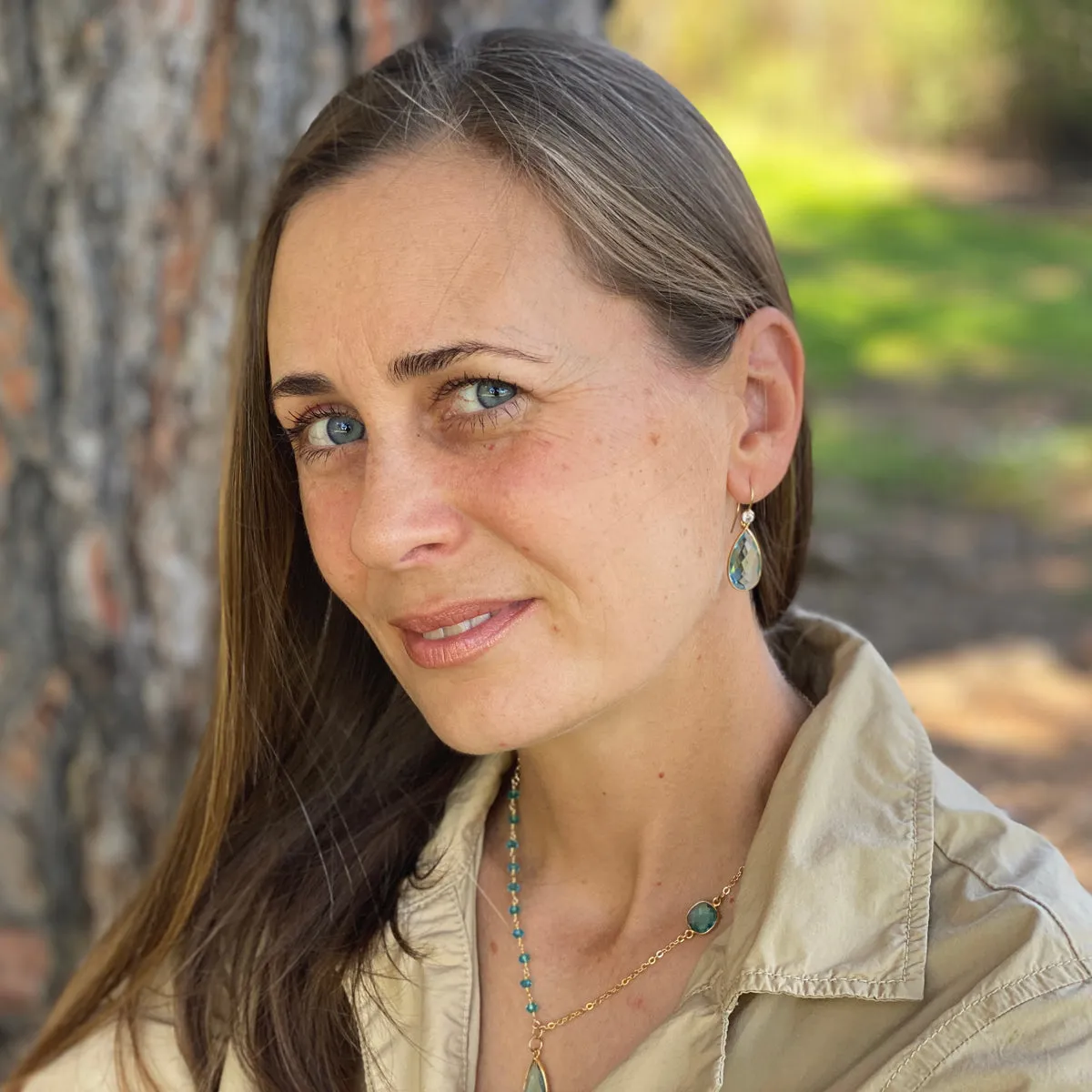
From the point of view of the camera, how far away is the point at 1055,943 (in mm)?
1412

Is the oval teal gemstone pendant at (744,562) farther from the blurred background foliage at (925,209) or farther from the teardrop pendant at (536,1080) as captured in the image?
the blurred background foliage at (925,209)

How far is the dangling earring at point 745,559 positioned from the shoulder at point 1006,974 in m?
0.42

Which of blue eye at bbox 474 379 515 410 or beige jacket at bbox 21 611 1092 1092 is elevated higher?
blue eye at bbox 474 379 515 410

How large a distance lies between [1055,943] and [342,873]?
1013 mm

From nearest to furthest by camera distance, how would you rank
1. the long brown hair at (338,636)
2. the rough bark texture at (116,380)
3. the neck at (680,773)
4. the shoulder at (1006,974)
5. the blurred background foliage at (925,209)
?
the shoulder at (1006,974), the long brown hair at (338,636), the neck at (680,773), the rough bark texture at (116,380), the blurred background foliage at (925,209)

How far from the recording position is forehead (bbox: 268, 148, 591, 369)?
160 centimetres

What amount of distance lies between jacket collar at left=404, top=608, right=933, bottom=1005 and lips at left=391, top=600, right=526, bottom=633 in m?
0.40

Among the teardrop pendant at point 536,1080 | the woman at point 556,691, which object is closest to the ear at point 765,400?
the woman at point 556,691

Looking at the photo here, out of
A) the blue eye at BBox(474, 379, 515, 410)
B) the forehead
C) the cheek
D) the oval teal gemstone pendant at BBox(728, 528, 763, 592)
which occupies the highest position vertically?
the forehead

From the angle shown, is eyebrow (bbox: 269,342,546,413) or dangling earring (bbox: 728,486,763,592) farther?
dangling earring (bbox: 728,486,763,592)

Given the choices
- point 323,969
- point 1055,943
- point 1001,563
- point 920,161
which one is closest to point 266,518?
point 323,969

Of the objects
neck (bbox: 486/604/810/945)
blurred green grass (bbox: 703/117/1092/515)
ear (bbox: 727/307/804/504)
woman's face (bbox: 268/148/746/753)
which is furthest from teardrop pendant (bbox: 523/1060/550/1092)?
blurred green grass (bbox: 703/117/1092/515)

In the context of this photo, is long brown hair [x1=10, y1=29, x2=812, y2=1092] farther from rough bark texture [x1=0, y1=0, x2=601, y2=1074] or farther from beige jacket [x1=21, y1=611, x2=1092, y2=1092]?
rough bark texture [x1=0, y1=0, x2=601, y2=1074]

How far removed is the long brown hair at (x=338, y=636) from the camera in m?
1.70
